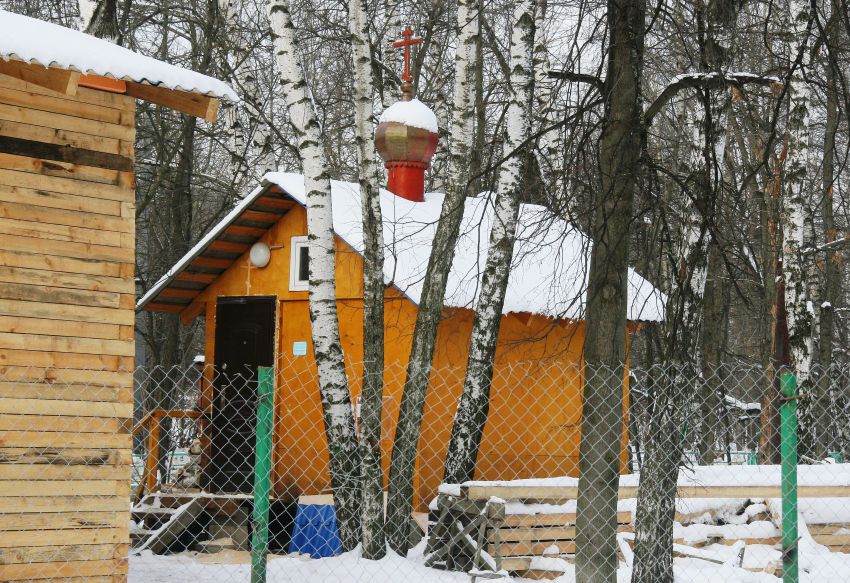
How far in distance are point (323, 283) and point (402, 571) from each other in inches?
107

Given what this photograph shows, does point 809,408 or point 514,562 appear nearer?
point 514,562

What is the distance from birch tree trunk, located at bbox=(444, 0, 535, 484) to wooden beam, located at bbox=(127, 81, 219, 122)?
321 cm

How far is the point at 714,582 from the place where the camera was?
898 centimetres

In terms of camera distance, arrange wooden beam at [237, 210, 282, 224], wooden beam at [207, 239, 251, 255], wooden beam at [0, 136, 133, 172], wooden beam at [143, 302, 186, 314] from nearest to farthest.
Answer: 1. wooden beam at [0, 136, 133, 172]
2. wooden beam at [237, 210, 282, 224]
3. wooden beam at [207, 239, 251, 255]
4. wooden beam at [143, 302, 186, 314]

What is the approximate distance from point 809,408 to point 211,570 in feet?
23.1

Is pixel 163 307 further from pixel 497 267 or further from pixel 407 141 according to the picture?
pixel 497 267

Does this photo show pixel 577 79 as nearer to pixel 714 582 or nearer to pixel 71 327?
pixel 71 327

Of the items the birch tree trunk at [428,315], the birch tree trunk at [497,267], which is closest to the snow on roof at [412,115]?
the birch tree trunk at [428,315]

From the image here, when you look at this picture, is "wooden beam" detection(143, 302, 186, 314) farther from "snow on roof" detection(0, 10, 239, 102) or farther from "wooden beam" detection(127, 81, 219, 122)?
"snow on roof" detection(0, 10, 239, 102)

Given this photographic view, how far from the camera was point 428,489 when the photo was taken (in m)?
12.3

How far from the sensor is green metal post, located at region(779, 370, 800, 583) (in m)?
5.91

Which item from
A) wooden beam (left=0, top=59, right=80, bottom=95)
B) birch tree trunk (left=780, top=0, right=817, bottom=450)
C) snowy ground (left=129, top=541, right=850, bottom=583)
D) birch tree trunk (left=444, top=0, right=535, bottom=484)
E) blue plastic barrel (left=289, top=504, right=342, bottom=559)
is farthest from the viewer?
birch tree trunk (left=780, top=0, right=817, bottom=450)

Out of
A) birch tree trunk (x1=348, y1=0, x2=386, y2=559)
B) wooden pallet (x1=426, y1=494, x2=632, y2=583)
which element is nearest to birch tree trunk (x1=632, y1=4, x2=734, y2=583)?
wooden pallet (x1=426, y1=494, x2=632, y2=583)

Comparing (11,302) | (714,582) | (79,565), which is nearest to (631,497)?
(714,582)
